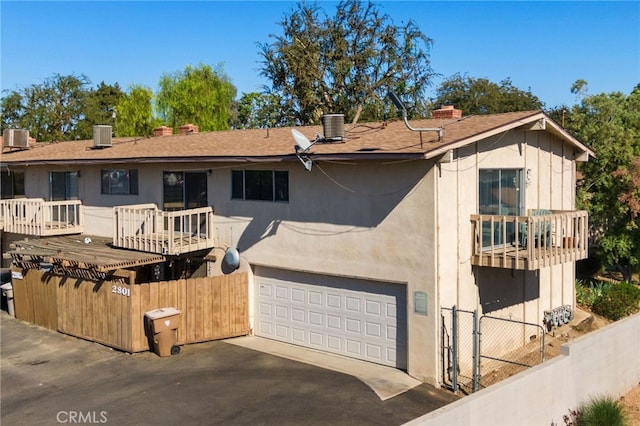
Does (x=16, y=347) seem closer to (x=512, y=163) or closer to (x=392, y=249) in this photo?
(x=392, y=249)

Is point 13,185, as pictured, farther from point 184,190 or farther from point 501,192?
point 501,192

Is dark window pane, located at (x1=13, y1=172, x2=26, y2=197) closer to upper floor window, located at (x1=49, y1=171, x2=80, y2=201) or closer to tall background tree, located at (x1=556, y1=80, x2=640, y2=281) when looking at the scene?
upper floor window, located at (x1=49, y1=171, x2=80, y2=201)

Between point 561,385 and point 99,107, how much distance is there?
58.8 metres

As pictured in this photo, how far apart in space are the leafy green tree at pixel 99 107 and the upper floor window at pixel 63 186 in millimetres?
34495

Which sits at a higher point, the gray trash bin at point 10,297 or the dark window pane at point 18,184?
the dark window pane at point 18,184

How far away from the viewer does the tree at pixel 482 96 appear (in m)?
52.6

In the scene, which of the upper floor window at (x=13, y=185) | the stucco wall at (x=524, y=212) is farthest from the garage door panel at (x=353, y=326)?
the upper floor window at (x=13, y=185)

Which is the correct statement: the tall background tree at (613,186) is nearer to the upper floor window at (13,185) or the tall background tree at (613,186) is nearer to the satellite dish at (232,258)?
the satellite dish at (232,258)

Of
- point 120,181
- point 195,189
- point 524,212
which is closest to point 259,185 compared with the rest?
point 195,189

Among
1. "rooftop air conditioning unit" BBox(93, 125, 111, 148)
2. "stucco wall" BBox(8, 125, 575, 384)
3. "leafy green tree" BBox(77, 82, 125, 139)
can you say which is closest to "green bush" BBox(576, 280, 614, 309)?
"stucco wall" BBox(8, 125, 575, 384)

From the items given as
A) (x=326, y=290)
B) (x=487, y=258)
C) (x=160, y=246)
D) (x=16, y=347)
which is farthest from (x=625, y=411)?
(x=16, y=347)

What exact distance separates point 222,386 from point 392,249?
453cm

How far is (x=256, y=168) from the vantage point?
15633 mm

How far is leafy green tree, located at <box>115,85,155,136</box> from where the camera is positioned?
45531 mm
